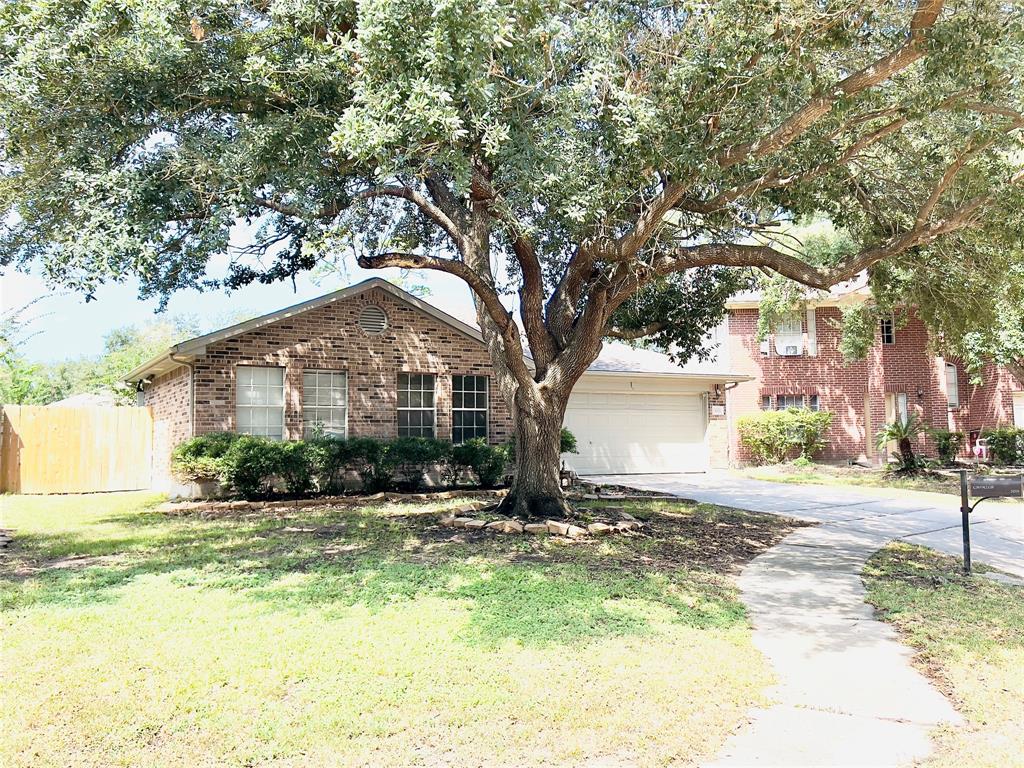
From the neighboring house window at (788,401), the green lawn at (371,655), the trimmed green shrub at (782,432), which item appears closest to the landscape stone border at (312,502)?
the green lawn at (371,655)

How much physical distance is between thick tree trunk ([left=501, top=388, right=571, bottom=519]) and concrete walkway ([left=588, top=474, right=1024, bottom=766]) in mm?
3224

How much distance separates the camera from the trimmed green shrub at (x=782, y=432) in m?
22.7

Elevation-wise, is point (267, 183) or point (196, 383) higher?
point (267, 183)

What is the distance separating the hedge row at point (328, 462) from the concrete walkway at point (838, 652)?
686cm

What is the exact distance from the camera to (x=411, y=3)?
19.6ft

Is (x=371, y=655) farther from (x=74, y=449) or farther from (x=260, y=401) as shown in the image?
(x=74, y=449)

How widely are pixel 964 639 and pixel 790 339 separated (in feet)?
65.7

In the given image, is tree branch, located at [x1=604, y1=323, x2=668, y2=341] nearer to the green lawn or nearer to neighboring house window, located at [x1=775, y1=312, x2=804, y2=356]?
the green lawn

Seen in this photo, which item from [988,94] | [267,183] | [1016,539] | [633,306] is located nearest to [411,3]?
[267,183]

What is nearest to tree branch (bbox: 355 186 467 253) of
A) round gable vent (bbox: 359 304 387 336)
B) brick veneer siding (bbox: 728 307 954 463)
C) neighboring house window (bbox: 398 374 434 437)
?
round gable vent (bbox: 359 304 387 336)

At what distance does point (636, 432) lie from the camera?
67.5 ft

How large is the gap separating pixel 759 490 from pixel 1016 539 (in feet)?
20.7

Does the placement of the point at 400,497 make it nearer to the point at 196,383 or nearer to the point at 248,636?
the point at 196,383

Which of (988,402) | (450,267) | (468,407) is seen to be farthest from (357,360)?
(988,402)
